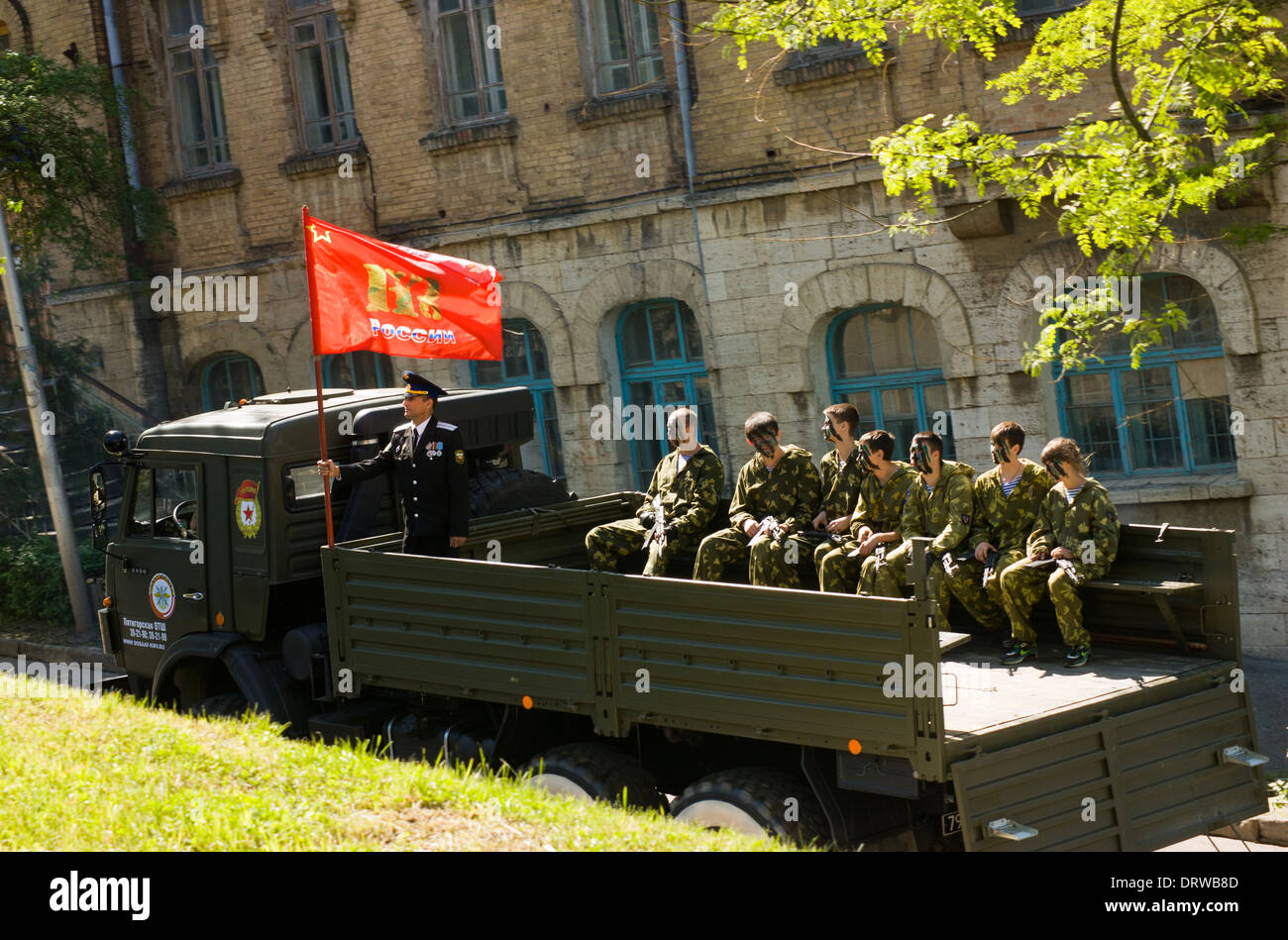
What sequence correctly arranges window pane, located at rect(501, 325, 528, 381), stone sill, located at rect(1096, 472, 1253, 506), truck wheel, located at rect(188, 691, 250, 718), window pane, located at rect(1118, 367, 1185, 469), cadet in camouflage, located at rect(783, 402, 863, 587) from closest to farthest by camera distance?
cadet in camouflage, located at rect(783, 402, 863, 587), truck wheel, located at rect(188, 691, 250, 718), stone sill, located at rect(1096, 472, 1253, 506), window pane, located at rect(1118, 367, 1185, 469), window pane, located at rect(501, 325, 528, 381)

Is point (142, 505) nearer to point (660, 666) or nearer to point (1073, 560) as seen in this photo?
point (660, 666)

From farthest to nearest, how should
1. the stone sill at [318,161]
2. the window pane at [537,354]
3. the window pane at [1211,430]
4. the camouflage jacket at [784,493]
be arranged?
1. the stone sill at [318,161]
2. the window pane at [537,354]
3. the window pane at [1211,430]
4. the camouflage jacket at [784,493]

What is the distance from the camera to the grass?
578 centimetres

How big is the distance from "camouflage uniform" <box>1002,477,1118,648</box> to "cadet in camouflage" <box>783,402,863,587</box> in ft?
4.03

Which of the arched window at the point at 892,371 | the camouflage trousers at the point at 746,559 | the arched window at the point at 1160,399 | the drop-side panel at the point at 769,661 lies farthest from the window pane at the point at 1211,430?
the drop-side panel at the point at 769,661

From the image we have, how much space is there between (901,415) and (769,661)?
820 centimetres

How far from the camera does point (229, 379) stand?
1981cm

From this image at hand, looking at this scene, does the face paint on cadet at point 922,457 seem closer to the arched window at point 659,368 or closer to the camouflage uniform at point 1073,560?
the camouflage uniform at point 1073,560

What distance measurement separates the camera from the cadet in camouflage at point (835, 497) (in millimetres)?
8578

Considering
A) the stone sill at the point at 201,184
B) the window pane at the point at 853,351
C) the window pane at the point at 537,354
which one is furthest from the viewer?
the stone sill at the point at 201,184

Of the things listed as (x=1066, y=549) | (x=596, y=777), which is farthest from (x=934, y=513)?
(x=596, y=777)

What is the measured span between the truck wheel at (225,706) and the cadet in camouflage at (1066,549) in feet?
15.6

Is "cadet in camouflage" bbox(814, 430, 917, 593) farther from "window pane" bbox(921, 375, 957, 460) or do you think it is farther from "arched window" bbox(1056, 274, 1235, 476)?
"window pane" bbox(921, 375, 957, 460)

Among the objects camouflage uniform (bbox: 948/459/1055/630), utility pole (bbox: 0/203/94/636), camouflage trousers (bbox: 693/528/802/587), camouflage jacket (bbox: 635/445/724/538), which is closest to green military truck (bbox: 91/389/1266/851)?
camouflage uniform (bbox: 948/459/1055/630)
